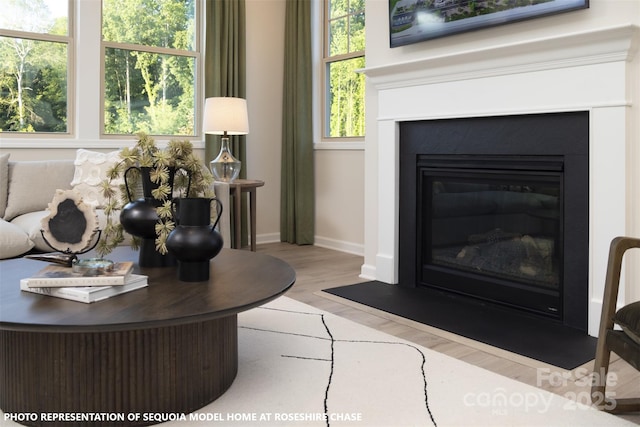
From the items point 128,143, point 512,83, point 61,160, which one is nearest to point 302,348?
point 512,83

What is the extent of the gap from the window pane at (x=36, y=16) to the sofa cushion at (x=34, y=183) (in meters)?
1.08

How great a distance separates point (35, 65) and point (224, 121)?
1461 mm

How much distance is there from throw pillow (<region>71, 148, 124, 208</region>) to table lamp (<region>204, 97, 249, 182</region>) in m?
0.73

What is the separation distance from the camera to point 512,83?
2916 mm

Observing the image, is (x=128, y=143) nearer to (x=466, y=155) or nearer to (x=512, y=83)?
(x=466, y=155)

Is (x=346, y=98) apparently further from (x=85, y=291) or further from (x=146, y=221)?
(x=85, y=291)

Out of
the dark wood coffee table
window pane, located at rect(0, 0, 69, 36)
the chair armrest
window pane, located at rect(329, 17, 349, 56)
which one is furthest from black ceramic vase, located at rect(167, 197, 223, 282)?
window pane, located at rect(329, 17, 349, 56)

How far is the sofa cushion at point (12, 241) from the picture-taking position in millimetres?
3172

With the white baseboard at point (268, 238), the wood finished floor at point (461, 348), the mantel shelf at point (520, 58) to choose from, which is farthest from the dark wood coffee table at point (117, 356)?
the white baseboard at point (268, 238)

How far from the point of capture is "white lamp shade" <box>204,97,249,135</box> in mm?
4199

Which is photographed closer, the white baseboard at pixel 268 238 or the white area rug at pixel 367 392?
the white area rug at pixel 367 392

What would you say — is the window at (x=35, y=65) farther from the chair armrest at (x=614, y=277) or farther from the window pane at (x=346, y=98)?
the chair armrest at (x=614, y=277)

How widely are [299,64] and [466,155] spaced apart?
2.42m

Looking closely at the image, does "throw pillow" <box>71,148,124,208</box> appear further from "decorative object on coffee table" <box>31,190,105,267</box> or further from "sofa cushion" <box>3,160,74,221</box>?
"decorative object on coffee table" <box>31,190,105,267</box>
